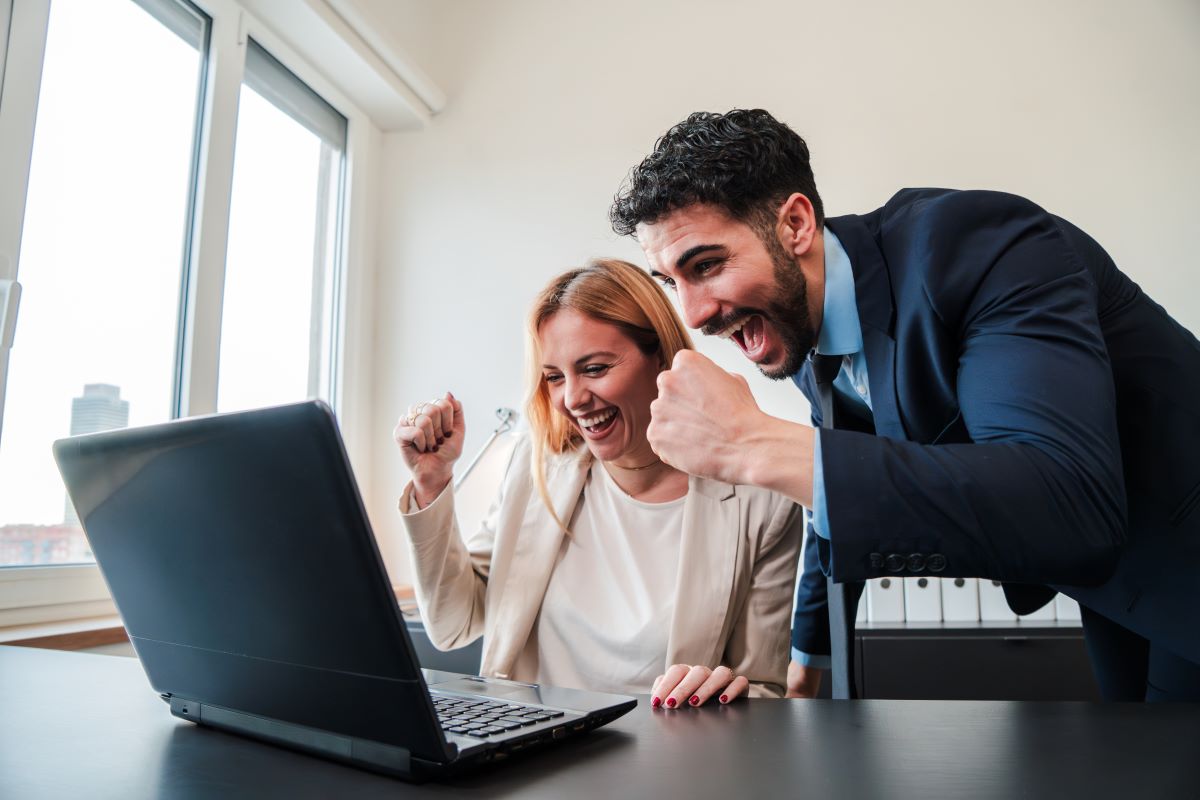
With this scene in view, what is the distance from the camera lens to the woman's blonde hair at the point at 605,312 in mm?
1496

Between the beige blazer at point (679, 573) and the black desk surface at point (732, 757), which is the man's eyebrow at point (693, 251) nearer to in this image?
the beige blazer at point (679, 573)

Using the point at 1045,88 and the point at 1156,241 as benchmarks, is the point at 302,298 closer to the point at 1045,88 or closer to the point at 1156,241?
the point at 1045,88

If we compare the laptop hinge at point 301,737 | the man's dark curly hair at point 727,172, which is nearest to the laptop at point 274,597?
the laptop hinge at point 301,737

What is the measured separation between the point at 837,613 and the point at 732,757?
63 cm

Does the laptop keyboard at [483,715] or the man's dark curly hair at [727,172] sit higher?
the man's dark curly hair at [727,172]

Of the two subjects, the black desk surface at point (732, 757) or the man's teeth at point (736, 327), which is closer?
the black desk surface at point (732, 757)

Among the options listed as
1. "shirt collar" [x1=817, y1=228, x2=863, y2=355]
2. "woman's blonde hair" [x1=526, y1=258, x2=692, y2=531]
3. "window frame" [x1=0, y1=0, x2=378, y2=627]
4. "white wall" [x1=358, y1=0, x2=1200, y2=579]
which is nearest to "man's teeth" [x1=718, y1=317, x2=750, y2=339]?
"shirt collar" [x1=817, y1=228, x2=863, y2=355]

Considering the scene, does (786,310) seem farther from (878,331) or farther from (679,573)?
(679,573)

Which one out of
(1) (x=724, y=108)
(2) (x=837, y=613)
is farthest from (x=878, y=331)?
(1) (x=724, y=108)

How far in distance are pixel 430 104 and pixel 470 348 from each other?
94 cm

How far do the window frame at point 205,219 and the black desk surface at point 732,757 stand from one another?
4.03ft

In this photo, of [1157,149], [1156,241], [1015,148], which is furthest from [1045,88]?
[1156,241]

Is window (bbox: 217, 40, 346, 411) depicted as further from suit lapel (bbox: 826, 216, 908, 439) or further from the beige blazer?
suit lapel (bbox: 826, 216, 908, 439)

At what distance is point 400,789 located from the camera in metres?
0.50
